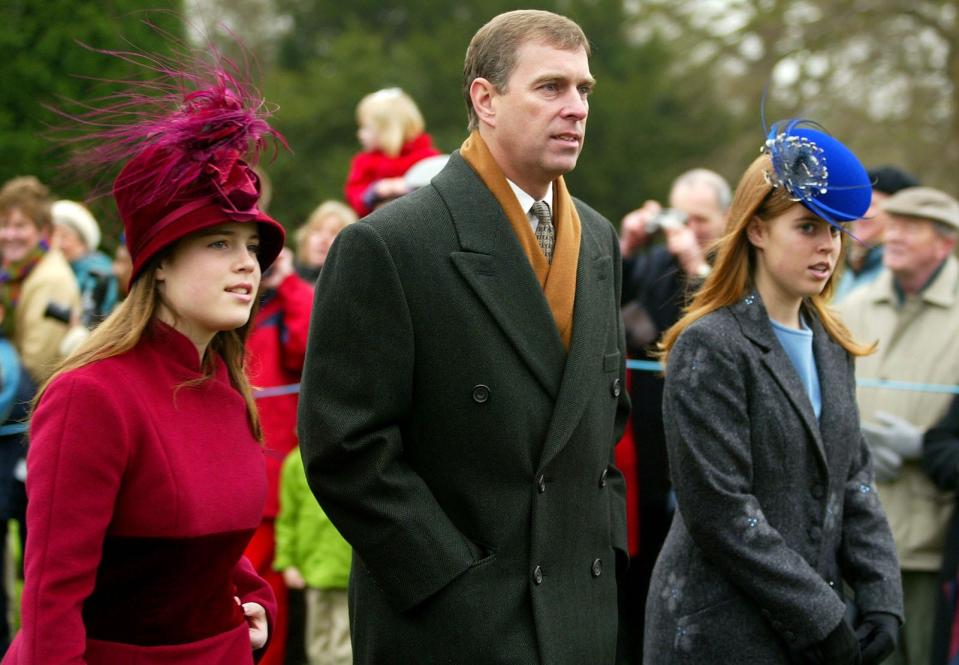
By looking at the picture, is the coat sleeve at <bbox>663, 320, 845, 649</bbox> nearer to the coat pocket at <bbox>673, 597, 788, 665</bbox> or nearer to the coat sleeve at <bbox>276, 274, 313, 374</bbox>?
the coat pocket at <bbox>673, 597, 788, 665</bbox>

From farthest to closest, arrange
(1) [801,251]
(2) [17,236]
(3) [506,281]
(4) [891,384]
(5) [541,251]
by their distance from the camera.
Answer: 1. (2) [17,236]
2. (4) [891,384]
3. (1) [801,251]
4. (5) [541,251]
5. (3) [506,281]

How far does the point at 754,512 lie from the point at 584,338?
0.70 metres

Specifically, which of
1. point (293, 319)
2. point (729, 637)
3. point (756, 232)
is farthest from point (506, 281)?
point (293, 319)

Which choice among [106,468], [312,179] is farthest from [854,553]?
[312,179]

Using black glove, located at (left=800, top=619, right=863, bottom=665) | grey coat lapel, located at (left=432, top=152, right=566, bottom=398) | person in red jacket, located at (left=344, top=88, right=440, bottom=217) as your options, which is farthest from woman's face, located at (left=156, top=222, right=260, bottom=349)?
person in red jacket, located at (left=344, top=88, right=440, bottom=217)

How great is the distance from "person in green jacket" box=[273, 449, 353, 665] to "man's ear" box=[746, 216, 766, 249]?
122 inches

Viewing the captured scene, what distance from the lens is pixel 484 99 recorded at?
3.49 m

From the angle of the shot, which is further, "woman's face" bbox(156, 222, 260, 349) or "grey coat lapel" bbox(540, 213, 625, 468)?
"grey coat lapel" bbox(540, 213, 625, 468)

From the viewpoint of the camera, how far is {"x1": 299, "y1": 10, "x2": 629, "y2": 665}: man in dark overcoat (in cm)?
320

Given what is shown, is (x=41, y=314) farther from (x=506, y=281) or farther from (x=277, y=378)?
(x=506, y=281)

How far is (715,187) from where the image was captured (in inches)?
273

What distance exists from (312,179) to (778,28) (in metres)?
7.61

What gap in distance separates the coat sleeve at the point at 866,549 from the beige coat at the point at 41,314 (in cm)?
440

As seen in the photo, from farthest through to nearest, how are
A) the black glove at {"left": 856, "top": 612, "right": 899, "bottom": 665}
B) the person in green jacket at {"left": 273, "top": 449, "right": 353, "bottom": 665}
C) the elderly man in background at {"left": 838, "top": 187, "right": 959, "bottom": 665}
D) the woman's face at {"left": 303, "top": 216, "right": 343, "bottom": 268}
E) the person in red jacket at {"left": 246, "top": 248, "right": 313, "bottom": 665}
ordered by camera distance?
the woman's face at {"left": 303, "top": 216, "right": 343, "bottom": 268}, the person in red jacket at {"left": 246, "top": 248, "right": 313, "bottom": 665}, the person in green jacket at {"left": 273, "top": 449, "right": 353, "bottom": 665}, the elderly man in background at {"left": 838, "top": 187, "right": 959, "bottom": 665}, the black glove at {"left": 856, "top": 612, "right": 899, "bottom": 665}
